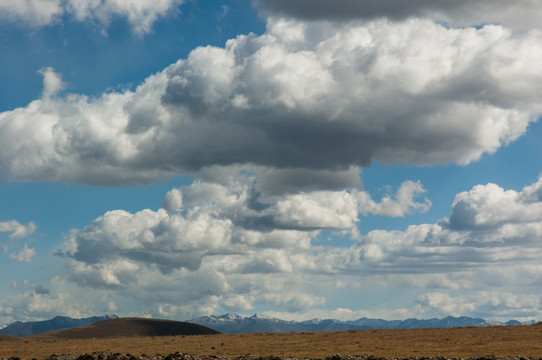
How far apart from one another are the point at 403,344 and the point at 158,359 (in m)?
52.5

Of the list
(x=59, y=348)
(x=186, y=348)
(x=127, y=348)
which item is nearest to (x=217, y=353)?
(x=186, y=348)

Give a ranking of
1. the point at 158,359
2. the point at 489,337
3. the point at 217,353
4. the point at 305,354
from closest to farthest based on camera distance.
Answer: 1. the point at 158,359
2. the point at 305,354
3. the point at 217,353
4. the point at 489,337

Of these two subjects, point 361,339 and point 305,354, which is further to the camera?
point 361,339

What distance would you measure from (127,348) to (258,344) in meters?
25.9

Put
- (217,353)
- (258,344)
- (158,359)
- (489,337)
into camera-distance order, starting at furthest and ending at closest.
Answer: (258,344) < (489,337) < (217,353) < (158,359)

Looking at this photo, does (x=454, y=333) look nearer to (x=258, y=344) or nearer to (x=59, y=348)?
(x=258, y=344)

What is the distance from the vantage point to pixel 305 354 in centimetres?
10194

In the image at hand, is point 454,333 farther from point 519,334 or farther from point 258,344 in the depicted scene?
point 258,344

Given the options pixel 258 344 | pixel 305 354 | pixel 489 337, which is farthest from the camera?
pixel 258 344

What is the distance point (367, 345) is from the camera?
115438 mm

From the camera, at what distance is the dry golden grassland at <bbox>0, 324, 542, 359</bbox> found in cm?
10000

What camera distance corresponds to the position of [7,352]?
440 feet

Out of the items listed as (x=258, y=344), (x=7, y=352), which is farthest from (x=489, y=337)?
(x=7, y=352)

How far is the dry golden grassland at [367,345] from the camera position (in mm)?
100000
